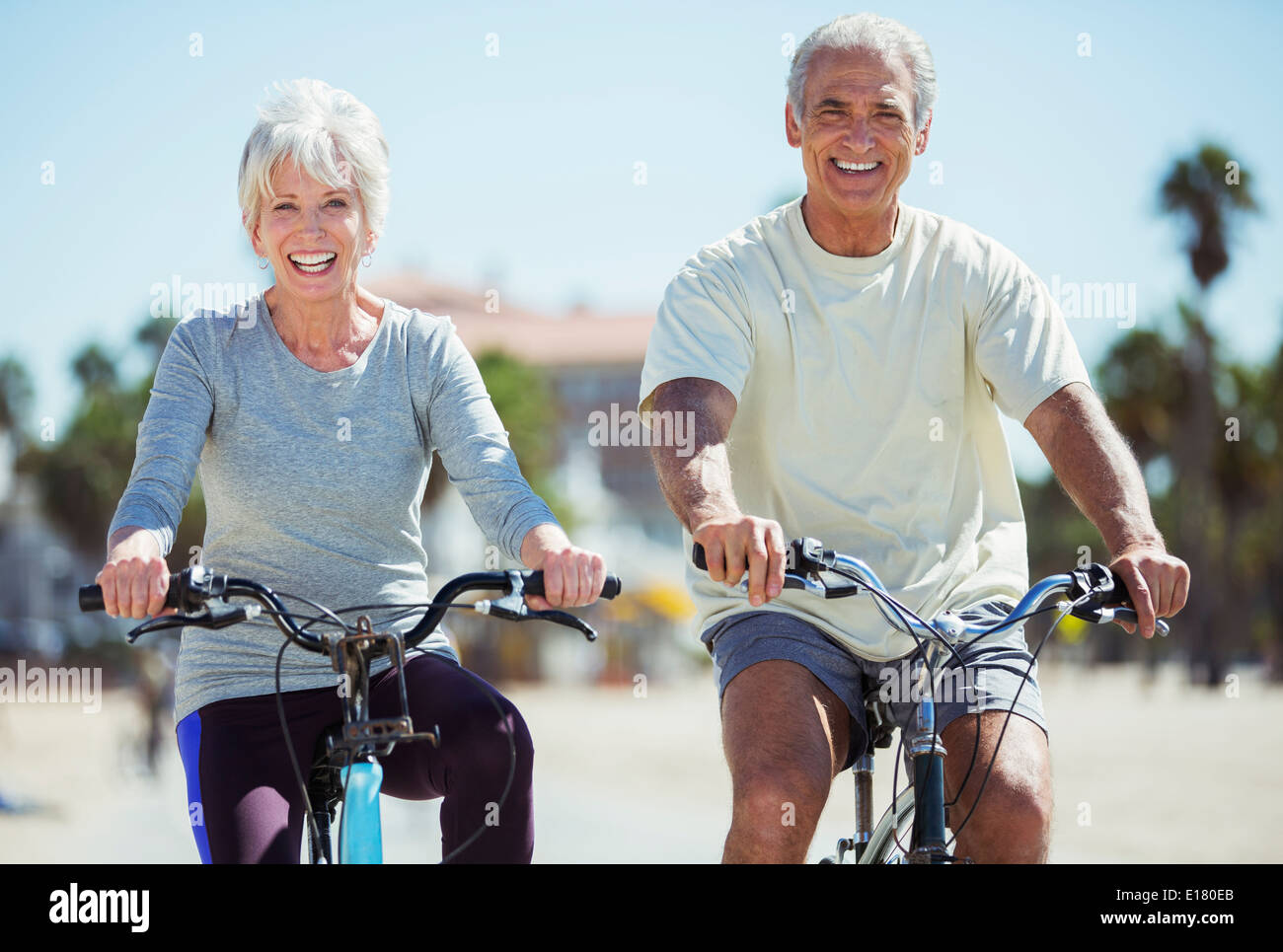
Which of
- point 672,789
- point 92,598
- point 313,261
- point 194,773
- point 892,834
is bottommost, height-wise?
point 672,789

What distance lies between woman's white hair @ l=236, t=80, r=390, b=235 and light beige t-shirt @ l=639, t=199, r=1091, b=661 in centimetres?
75

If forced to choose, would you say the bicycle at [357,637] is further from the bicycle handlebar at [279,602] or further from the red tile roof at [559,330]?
the red tile roof at [559,330]

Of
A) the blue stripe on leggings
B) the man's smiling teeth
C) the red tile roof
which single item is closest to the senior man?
the man's smiling teeth

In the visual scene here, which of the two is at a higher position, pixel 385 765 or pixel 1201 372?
pixel 1201 372

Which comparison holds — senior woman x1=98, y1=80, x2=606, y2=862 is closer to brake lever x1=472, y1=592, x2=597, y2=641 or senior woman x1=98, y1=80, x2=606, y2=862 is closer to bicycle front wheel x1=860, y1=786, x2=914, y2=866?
brake lever x1=472, y1=592, x2=597, y2=641

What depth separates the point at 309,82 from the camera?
312 centimetres

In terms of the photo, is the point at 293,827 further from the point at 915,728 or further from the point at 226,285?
the point at 226,285

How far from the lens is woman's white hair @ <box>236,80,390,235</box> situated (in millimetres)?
3039

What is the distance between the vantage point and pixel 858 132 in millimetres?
3301

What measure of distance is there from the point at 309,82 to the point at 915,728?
72.5 inches

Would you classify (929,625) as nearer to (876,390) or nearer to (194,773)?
(876,390)

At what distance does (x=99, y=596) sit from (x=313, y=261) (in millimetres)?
924

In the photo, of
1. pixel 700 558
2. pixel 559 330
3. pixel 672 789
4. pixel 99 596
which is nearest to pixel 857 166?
pixel 700 558
